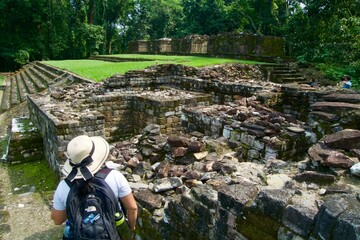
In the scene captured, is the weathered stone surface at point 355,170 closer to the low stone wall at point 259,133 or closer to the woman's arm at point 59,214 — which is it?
the low stone wall at point 259,133

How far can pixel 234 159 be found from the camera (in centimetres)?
441

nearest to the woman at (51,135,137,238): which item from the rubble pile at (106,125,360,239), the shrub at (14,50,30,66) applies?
the rubble pile at (106,125,360,239)

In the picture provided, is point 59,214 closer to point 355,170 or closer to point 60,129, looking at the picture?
point 355,170

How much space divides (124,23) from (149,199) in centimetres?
3690

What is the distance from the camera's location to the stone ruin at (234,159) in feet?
7.72

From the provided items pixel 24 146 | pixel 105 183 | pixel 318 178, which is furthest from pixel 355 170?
pixel 24 146

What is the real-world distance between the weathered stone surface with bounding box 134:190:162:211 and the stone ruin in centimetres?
1

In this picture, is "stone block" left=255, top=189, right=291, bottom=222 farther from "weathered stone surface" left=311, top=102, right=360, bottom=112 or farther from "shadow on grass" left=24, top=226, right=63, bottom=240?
"shadow on grass" left=24, top=226, right=63, bottom=240

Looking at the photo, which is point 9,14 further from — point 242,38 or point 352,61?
point 352,61

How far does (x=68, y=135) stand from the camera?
21.1 feet

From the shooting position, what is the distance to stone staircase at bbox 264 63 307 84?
12271mm

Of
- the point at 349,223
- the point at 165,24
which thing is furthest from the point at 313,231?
the point at 165,24

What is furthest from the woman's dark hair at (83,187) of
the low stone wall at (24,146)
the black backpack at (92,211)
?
the low stone wall at (24,146)

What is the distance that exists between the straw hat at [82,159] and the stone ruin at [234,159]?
50 centimetres
